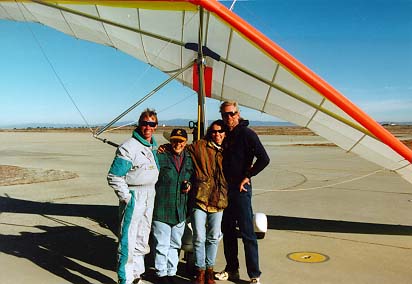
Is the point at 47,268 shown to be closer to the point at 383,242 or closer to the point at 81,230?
the point at 81,230

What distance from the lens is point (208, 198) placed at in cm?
413

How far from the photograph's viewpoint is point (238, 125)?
4.32 m

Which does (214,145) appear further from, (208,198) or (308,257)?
(308,257)

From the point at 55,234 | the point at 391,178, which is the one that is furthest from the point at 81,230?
the point at 391,178

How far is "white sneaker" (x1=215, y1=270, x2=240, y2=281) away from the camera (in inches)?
175

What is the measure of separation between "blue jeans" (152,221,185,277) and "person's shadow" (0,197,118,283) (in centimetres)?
59

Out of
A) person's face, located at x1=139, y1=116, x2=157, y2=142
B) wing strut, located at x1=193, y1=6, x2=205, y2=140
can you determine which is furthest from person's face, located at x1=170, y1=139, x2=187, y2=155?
wing strut, located at x1=193, y1=6, x2=205, y2=140

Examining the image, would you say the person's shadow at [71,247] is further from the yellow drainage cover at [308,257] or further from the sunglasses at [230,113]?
the sunglasses at [230,113]

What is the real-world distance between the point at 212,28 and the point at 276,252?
2.94 metres

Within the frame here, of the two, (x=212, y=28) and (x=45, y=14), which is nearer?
(x=212, y=28)

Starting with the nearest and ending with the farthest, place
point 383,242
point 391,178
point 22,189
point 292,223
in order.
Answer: point 383,242 → point 292,223 → point 22,189 → point 391,178

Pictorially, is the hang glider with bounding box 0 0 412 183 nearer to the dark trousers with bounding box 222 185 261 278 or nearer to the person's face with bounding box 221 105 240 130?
the person's face with bounding box 221 105 240 130

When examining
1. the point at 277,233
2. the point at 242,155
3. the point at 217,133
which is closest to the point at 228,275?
the point at 242,155

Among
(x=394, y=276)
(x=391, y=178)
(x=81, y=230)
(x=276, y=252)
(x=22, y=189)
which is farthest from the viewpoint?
(x=391, y=178)
